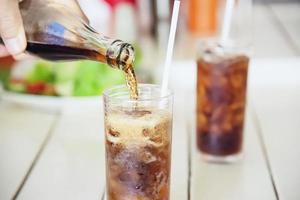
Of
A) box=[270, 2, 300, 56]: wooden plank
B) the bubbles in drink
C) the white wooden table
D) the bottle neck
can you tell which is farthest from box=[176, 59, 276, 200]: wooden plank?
box=[270, 2, 300, 56]: wooden plank

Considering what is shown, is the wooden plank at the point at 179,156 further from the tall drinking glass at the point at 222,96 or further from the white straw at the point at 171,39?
the white straw at the point at 171,39

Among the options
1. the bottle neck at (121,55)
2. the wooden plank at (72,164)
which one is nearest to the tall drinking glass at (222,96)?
the wooden plank at (72,164)

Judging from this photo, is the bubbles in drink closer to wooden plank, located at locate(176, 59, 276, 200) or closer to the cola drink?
wooden plank, located at locate(176, 59, 276, 200)

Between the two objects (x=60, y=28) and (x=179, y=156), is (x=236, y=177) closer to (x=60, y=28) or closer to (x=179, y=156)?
(x=179, y=156)

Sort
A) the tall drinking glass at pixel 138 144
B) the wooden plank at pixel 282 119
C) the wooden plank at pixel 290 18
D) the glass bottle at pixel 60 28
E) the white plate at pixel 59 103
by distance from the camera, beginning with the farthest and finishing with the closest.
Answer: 1. the wooden plank at pixel 290 18
2. the white plate at pixel 59 103
3. the wooden plank at pixel 282 119
4. the glass bottle at pixel 60 28
5. the tall drinking glass at pixel 138 144

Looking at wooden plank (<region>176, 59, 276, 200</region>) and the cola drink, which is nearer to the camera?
wooden plank (<region>176, 59, 276, 200</region>)

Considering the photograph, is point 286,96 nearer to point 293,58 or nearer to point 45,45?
point 293,58

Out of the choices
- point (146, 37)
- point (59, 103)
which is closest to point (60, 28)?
point (59, 103)
